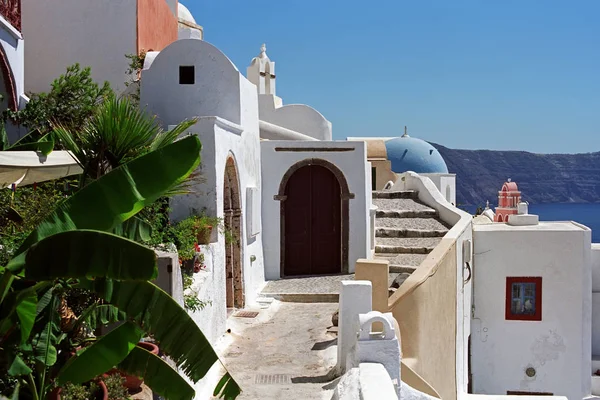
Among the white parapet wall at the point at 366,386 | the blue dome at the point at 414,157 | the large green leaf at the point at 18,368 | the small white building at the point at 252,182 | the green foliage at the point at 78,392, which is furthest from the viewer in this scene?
the blue dome at the point at 414,157

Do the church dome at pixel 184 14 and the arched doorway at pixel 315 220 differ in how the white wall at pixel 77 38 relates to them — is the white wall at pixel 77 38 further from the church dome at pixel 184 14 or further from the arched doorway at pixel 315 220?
the church dome at pixel 184 14

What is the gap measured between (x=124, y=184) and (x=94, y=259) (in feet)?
2.06

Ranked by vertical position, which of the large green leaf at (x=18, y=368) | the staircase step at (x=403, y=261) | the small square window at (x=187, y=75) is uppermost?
the small square window at (x=187, y=75)

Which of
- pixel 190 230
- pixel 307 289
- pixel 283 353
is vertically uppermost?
pixel 190 230

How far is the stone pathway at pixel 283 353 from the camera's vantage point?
9133 millimetres

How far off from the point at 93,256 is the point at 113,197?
54 cm

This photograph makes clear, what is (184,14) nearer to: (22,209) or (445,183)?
(445,183)

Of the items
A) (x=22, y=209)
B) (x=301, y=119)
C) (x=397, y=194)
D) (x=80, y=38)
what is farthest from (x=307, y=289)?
(x=22, y=209)

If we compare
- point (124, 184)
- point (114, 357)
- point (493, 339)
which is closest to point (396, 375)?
point (114, 357)

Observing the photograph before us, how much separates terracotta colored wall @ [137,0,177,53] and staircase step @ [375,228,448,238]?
23.9 feet

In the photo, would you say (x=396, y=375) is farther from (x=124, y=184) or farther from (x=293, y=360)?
(x=124, y=184)

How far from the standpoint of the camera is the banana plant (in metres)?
4.21

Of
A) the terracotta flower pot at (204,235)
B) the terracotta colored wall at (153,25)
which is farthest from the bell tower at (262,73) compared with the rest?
the terracotta flower pot at (204,235)

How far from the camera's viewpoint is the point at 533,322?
19531 mm
